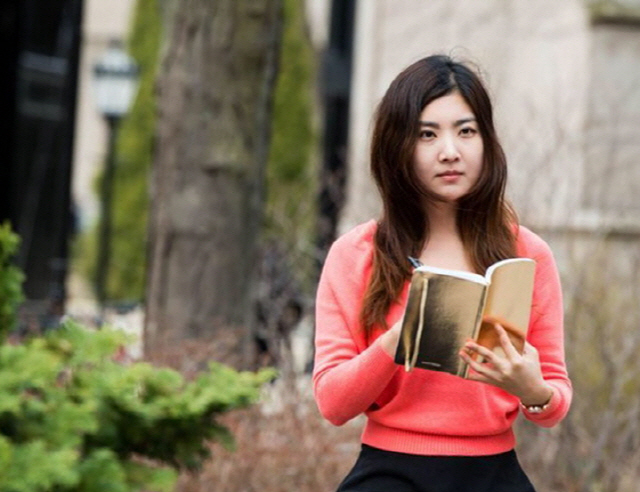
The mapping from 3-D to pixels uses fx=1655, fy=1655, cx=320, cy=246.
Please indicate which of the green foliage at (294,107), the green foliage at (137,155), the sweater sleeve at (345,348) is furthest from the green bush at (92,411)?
the green foliage at (137,155)

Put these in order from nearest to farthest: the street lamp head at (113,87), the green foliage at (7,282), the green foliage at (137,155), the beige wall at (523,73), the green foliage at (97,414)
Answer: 1. the green foliage at (97,414)
2. the green foliage at (7,282)
3. the beige wall at (523,73)
4. the street lamp head at (113,87)
5. the green foliage at (137,155)

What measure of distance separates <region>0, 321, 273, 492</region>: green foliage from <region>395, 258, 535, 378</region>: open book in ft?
5.07

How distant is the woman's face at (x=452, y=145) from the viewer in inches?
125

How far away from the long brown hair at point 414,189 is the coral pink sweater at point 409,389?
4 cm

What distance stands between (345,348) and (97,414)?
5.65 feet

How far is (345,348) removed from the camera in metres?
3.20

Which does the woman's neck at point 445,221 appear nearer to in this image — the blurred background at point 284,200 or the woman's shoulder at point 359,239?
the woman's shoulder at point 359,239

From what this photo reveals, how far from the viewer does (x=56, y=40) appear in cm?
1134

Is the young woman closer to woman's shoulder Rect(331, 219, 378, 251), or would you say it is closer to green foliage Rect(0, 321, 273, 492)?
woman's shoulder Rect(331, 219, 378, 251)

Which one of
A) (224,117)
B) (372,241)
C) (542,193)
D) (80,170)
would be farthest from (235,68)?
(80,170)

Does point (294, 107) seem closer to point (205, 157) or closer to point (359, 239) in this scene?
point (205, 157)

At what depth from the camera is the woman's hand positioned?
9.68 ft

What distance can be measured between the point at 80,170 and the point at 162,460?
3805 centimetres

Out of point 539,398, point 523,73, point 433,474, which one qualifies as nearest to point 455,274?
point 539,398
